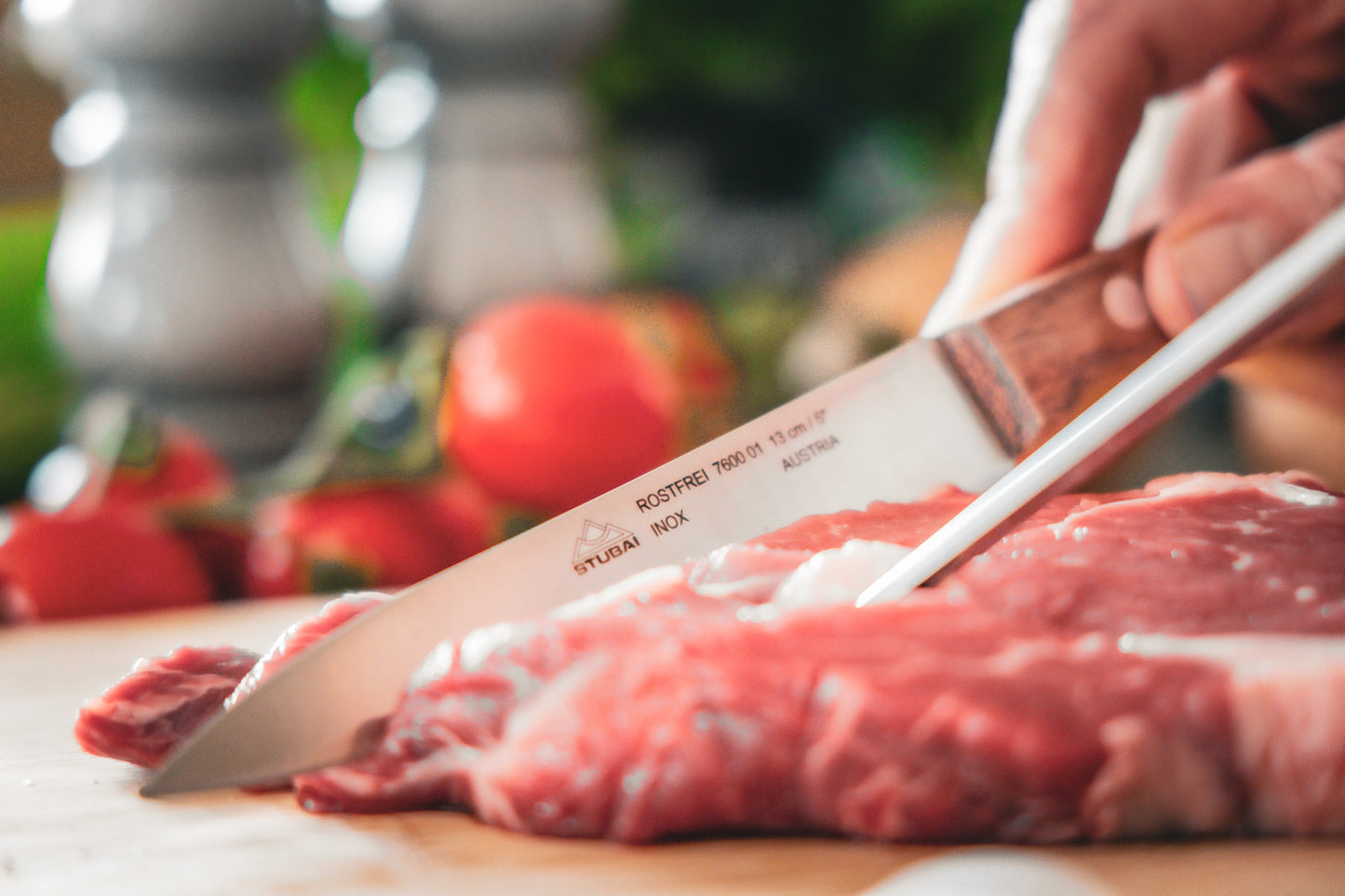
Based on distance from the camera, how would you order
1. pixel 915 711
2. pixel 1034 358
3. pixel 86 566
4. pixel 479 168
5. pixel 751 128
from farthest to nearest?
1. pixel 751 128
2. pixel 479 168
3. pixel 86 566
4. pixel 1034 358
5. pixel 915 711

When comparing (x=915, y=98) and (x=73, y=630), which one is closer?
(x=73, y=630)

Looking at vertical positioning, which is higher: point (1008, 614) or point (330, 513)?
point (330, 513)

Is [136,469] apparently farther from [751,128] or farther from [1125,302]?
[751,128]

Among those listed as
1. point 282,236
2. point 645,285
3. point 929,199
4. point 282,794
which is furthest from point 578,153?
point 282,794

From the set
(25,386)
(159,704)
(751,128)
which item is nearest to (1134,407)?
(159,704)

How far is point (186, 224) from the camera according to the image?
2229mm

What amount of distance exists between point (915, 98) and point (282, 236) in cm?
161

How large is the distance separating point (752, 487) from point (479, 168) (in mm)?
1696

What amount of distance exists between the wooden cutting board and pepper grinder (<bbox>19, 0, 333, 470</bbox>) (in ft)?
5.06

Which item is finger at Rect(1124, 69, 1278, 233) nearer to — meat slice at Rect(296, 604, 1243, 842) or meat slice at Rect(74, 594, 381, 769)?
meat slice at Rect(296, 604, 1243, 842)

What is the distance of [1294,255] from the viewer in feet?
2.27

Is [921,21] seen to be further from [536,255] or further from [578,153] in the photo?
[536,255]

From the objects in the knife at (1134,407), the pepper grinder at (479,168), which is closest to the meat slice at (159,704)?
the knife at (1134,407)

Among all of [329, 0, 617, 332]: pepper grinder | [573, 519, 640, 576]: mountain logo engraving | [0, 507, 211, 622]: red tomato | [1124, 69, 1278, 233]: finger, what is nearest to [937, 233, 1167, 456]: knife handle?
[573, 519, 640, 576]: mountain logo engraving
